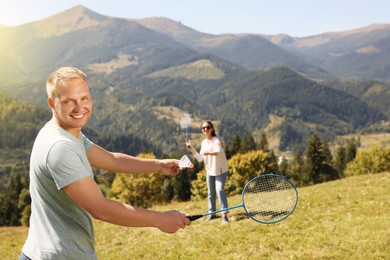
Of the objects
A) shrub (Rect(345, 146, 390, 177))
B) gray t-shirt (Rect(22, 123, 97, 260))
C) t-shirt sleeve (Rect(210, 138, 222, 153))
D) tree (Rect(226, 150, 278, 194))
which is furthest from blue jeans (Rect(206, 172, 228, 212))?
shrub (Rect(345, 146, 390, 177))

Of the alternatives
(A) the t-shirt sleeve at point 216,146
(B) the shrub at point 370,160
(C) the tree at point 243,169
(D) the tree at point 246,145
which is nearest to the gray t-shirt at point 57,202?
(A) the t-shirt sleeve at point 216,146

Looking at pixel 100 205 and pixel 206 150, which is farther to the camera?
pixel 206 150

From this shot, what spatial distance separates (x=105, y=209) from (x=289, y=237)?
9111 mm

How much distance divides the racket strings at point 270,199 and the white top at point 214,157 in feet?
17.4

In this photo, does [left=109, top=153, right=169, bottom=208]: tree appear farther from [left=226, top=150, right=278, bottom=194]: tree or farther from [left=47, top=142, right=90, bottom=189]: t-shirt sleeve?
[left=47, top=142, right=90, bottom=189]: t-shirt sleeve

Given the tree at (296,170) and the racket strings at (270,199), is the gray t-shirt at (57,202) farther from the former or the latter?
the tree at (296,170)

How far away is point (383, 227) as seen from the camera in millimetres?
11180

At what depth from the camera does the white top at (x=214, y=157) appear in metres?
14.2

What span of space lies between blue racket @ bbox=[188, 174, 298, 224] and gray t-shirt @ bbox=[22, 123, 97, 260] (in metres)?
4.94

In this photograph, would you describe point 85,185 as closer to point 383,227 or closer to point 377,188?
point 383,227

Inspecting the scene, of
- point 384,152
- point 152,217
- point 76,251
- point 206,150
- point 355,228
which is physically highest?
point 152,217

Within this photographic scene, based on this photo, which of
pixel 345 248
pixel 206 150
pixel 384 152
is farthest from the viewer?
pixel 384 152

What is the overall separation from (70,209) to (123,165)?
61.7 inches

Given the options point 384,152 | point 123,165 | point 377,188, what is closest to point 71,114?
point 123,165
